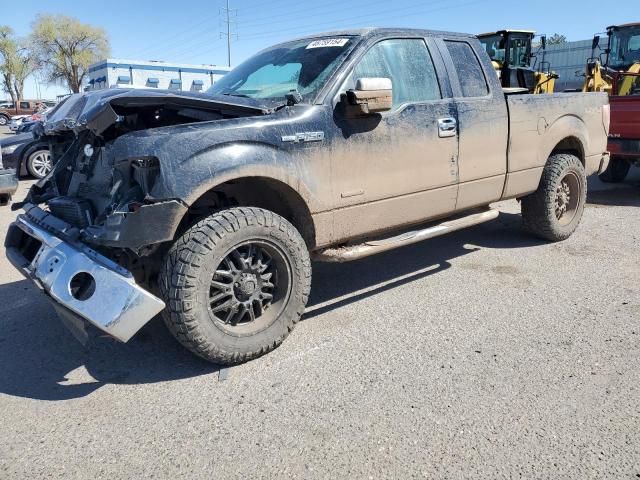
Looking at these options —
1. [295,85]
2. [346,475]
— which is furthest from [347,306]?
[346,475]

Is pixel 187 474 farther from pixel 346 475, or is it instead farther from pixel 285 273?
pixel 285 273

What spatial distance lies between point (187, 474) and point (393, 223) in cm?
238

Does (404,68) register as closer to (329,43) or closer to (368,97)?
(329,43)

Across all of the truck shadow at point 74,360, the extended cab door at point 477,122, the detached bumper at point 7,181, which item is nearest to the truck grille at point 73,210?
the truck shadow at point 74,360

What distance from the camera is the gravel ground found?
245 centimetres

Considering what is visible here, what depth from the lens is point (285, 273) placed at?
3.49 m

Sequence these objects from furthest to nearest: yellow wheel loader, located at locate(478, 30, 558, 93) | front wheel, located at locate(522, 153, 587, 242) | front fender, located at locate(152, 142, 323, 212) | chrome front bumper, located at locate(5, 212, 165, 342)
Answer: yellow wheel loader, located at locate(478, 30, 558, 93), front wheel, located at locate(522, 153, 587, 242), front fender, located at locate(152, 142, 323, 212), chrome front bumper, located at locate(5, 212, 165, 342)

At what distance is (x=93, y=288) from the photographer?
2.95 metres

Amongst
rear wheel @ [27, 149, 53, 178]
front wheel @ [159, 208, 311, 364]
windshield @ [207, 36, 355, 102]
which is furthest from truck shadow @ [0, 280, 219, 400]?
rear wheel @ [27, 149, 53, 178]

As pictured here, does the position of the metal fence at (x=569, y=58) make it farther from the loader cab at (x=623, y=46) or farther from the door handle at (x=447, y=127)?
the door handle at (x=447, y=127)

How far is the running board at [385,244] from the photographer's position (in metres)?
3.82

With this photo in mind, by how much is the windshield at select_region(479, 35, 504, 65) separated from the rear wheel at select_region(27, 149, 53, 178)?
1053 centimetres

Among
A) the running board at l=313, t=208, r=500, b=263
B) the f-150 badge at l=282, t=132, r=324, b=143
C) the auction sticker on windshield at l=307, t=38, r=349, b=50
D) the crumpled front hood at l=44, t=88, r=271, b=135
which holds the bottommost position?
the running board at l=313, t=208, r=500, b=263

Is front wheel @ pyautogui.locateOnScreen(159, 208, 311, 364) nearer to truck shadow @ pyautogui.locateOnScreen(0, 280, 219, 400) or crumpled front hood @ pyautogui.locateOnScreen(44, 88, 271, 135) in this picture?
truck shadow @ pyautogui.locateOnScreen(0, 280, 219, 400)
